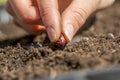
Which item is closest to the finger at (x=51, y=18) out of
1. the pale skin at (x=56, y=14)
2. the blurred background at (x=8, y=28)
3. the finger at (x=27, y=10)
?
the pale skin at (x=56, y=14)

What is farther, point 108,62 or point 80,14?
point 80,14

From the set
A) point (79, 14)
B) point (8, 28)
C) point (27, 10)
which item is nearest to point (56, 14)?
point (79, 14)

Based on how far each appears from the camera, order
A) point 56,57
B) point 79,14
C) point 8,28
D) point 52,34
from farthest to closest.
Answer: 1. point 8,28
2. point 79,14
3. point 52,34
4. point 56,57

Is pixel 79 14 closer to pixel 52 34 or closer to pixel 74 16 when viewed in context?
pixel 74 16

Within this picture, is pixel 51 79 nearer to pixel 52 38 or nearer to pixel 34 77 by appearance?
pixel 34 77

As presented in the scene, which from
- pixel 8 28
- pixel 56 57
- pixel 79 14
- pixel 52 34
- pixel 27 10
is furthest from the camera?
pixel 8 28

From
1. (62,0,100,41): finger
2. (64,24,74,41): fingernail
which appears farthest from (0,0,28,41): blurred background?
(64,24,74,41): fingernail

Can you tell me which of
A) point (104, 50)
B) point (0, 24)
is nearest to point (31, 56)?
point (104, 50)
